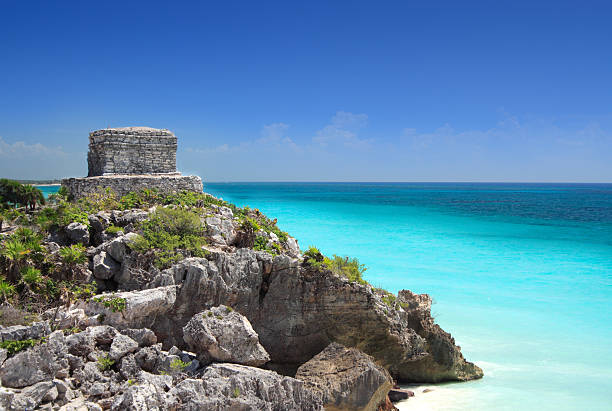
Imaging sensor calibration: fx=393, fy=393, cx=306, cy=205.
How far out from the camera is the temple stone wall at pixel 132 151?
41.1 feet

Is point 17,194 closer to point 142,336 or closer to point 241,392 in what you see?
point 142,336

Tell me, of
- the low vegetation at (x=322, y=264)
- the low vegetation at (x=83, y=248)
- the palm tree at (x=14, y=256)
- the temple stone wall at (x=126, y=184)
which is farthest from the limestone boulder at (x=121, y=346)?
the temple stone wall at (x=126, y=184)

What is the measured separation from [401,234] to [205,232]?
1012 inches

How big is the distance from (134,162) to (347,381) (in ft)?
32.0

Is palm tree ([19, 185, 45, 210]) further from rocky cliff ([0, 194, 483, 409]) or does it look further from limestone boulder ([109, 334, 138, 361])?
limestone boulder ([109, 334, 138, 361])

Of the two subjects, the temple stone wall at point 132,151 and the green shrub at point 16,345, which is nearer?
A: the green shrub at point 16,345

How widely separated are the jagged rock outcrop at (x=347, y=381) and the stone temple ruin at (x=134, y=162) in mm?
7691

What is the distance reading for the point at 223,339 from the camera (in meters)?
6.52

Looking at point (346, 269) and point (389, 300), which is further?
point (346, 269)

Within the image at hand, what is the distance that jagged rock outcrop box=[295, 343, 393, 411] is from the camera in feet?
22.0

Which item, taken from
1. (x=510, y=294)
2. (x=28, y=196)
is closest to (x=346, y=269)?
(x=28, y=196)

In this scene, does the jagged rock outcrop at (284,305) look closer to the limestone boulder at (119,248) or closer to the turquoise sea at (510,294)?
the limestone boulder at (119,248)

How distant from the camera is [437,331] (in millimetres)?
10094

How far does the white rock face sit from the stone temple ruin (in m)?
6.71
